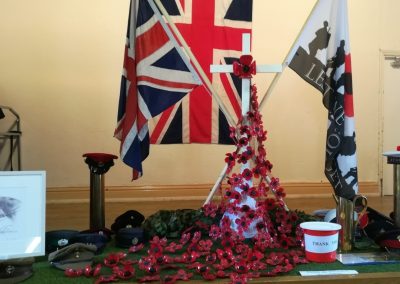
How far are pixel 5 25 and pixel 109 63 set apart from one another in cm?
95

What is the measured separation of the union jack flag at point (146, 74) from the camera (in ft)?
6.24

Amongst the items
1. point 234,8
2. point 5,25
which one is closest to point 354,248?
point 234,8

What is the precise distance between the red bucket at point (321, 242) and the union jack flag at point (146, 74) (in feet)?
2.67

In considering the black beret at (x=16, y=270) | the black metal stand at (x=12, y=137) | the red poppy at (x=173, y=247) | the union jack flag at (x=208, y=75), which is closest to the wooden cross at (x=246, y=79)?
the union jack flag at (x=208, y=75)

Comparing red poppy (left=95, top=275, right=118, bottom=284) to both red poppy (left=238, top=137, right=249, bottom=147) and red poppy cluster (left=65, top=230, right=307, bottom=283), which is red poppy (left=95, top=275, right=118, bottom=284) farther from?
red poppy (left=238, top=137, right=249, bottom=147)

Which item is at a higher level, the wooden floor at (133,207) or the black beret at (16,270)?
the black beret at (16,270)

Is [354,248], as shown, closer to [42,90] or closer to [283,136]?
[283,136]

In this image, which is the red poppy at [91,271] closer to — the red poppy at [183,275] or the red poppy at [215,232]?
the red poppy at [183,275]

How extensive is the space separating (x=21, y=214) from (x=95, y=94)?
253 centimetres

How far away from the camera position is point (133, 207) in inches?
136

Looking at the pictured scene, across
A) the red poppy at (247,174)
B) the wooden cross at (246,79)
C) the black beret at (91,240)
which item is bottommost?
the black beret at (91,240)

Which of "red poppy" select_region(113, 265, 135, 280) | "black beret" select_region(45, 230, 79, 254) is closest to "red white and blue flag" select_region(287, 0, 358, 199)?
"red poppy" select_region(113, 265, 135, 280)

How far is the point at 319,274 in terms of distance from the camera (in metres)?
1.37

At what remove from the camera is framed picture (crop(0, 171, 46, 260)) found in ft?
4.50
